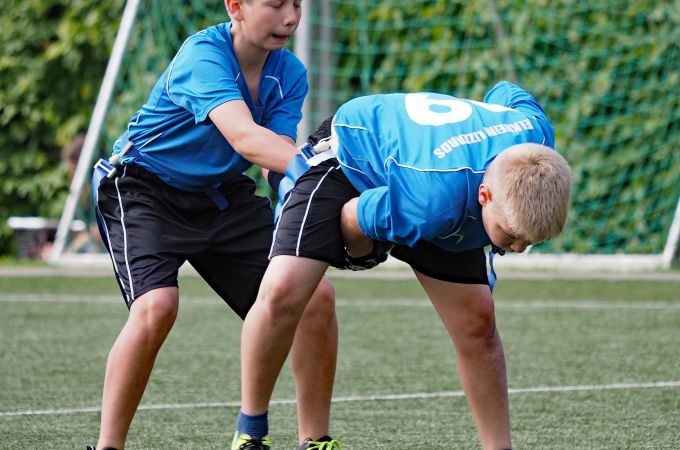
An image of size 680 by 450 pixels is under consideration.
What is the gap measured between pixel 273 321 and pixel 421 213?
570 millimetres

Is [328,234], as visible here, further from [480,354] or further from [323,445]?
[323,445]

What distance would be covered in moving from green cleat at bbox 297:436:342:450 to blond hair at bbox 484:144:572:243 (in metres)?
0.96

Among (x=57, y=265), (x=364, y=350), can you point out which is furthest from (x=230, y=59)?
(x=57, y=265)

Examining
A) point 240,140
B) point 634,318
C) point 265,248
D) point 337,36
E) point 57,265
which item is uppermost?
point 240,140

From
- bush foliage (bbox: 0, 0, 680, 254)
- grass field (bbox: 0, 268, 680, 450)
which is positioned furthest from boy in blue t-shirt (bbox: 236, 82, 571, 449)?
bush foliage (bbox: 0, 0, 680, 254)

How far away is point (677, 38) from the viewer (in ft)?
29.9

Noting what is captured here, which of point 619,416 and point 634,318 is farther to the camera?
point 634,318

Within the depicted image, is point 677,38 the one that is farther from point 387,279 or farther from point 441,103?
point 441,103

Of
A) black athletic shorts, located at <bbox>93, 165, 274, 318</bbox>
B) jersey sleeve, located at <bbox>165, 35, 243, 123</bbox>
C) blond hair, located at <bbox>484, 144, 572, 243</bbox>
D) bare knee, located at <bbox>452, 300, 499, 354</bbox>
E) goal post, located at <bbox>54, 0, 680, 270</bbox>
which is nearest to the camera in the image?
blond hair, located at <bbox>484, 144, 572, 243</bbox>

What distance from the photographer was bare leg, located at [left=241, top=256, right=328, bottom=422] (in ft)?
10.4

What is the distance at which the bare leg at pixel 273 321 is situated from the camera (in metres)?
3.16

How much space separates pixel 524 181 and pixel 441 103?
1.61 feet

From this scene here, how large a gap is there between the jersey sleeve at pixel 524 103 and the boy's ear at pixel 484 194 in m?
Result: 0.33

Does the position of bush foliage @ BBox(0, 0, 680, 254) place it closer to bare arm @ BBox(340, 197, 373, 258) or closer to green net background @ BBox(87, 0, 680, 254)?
green net background @ BBox(87, 0, 680, 254)
